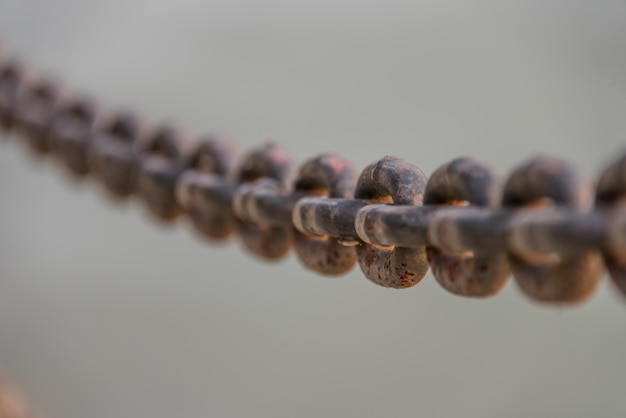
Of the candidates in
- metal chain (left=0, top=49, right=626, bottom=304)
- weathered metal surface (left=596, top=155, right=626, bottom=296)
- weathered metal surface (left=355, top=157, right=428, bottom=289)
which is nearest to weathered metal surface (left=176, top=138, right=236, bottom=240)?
metal chain (left=0, top=49, right=626, bottom=304)

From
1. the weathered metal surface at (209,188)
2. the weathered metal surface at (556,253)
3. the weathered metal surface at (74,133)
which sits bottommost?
the weathered metal surface at (556,253)

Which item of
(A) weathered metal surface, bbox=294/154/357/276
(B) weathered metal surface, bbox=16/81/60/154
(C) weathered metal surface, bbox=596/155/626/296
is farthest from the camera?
(B) weathered metal surface, bbox=16/81/60/154

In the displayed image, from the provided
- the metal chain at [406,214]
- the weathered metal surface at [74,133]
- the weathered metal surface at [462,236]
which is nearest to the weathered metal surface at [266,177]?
the metal chain at [406,214]

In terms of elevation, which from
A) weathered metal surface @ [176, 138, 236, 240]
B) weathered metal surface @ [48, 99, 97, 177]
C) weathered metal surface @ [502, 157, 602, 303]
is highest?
weathered metal surface @ [48, 99, 97, 177]

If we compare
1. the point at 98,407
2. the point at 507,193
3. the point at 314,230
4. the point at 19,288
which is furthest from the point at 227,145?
the point at 19,288

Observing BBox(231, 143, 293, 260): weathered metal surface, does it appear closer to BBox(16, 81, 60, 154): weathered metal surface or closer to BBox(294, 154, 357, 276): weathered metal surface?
BBox(294, 154, 357, 276): weathered metal surface

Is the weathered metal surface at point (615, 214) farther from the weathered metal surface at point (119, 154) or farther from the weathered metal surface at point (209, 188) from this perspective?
the weathered metal surface at point (119, 154)

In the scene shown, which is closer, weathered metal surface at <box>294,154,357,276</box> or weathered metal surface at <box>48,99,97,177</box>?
weathered metal surface at <box>294,154,357,276</box>

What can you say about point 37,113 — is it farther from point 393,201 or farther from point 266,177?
point 393,201
